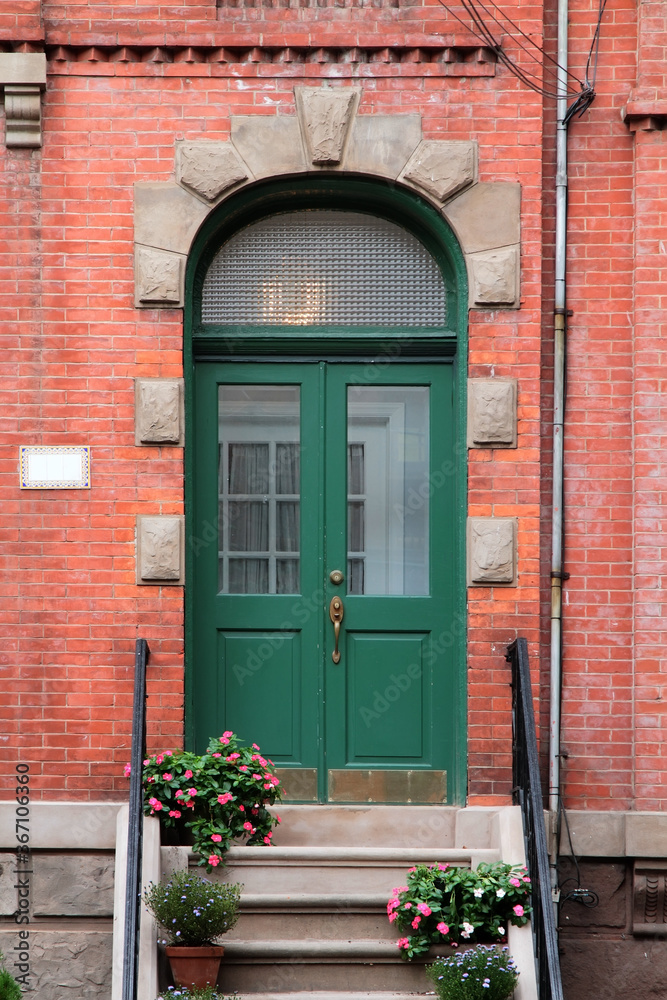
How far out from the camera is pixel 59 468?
6.13 meters

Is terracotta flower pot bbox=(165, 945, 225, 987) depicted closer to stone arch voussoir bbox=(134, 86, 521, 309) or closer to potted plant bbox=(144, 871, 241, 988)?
potted plant bbox=(144, 871, 241, 988)

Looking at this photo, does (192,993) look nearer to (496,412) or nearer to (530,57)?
(496,412)

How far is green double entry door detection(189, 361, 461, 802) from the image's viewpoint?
6.36m

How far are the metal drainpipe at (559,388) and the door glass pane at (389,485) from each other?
76cm

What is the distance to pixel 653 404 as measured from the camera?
20.2ft

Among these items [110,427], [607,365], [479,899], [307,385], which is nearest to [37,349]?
[110,427]

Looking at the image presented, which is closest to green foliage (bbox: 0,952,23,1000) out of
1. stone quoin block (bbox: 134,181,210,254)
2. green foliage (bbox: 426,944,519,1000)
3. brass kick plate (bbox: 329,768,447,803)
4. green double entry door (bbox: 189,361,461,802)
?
green double entry door (bbox: 189,361,461,802)

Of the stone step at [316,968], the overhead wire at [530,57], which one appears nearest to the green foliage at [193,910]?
the stone step at [316,968]

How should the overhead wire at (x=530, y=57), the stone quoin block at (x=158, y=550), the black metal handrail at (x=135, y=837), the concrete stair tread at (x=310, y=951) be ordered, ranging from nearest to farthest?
the black metal handrail at (x=135, y=837) < the concrete stair tread at (x=310, y=951) < the stone quoin block at (x=158, y=550) < the overhead wire at (x=530, y=57)

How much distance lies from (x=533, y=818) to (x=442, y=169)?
139 inches

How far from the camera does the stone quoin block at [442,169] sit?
20.3 feet

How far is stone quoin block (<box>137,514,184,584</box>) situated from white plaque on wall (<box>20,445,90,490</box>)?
1.41ft

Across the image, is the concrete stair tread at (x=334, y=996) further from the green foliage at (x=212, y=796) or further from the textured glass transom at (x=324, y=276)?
the textured glass transom at (x=324, y=276)

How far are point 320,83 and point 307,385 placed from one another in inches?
67.6
